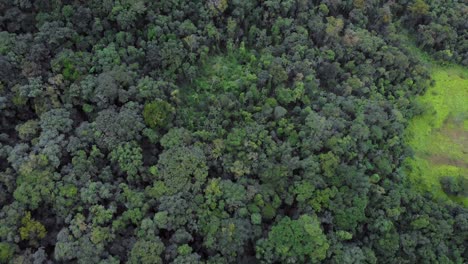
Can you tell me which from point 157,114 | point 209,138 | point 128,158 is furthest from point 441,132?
point 128,158

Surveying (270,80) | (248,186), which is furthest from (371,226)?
(270,80)

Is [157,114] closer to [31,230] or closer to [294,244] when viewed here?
[31,230]

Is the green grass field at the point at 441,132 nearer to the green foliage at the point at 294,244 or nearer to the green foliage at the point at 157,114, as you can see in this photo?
the green foliage at the point at 294,244

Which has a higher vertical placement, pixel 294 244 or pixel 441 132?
pixel 441 132

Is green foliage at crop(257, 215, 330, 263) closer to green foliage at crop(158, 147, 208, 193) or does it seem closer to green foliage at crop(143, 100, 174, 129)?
green foliage at crop(158, 147, 208, 193)

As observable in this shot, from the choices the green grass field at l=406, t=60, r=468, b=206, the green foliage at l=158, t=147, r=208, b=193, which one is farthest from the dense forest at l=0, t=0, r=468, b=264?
the green grass field at l=406, t=60, r=468, b=206

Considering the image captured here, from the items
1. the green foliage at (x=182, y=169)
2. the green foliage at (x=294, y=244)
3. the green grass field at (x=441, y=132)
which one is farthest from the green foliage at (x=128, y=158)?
the green grass field at (x=441, y=132)

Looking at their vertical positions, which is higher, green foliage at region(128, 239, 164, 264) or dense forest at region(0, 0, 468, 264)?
dense forest at region(0, 0, 468, 264)
